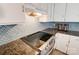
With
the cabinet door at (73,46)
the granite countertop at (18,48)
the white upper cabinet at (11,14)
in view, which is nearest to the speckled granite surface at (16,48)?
the granite countertop at (18,48)

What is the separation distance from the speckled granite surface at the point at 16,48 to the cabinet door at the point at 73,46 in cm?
25

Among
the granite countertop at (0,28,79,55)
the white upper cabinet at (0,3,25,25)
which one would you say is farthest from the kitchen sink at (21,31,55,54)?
the white upper cabinet at (0,3,25,25)

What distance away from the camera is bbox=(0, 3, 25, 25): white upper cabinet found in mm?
1104

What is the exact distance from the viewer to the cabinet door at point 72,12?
42.6 inches

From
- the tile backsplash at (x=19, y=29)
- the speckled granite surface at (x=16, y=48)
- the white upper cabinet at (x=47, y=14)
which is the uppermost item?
the white upper cabinet at (x=47, y=14)

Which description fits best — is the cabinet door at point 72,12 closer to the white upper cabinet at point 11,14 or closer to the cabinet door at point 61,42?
the cabinet door at point 61,42

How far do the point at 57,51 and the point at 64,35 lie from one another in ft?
0.39

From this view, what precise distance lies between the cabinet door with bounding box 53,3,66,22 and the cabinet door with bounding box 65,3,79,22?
26 millimetres

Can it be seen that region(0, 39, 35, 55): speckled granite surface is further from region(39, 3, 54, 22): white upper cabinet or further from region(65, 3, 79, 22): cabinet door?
region(65, 3, 79, 22): cabinet door

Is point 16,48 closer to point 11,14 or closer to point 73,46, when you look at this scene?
point 11,14

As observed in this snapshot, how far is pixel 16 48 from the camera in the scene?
1.13m

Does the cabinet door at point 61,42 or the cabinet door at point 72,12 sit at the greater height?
the cabinet door at point 72,12
